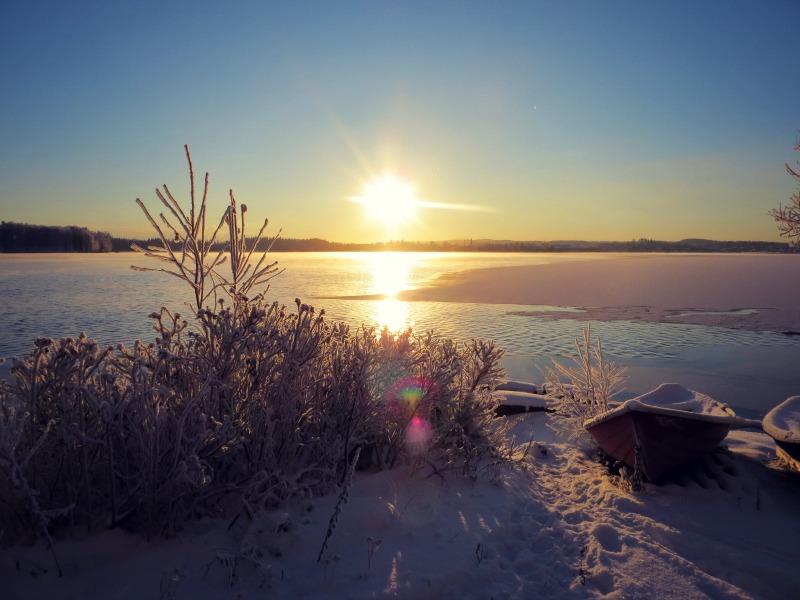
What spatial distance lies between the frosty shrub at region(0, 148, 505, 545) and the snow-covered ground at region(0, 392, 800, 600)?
206 mm

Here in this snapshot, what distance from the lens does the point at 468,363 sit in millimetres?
5473

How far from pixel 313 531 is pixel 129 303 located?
17223mm

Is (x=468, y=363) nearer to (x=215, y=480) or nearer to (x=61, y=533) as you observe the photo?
(x=215, y=480)

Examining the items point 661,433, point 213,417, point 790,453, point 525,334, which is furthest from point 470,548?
point 525,334

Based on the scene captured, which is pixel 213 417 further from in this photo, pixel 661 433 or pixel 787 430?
pixel 787 430

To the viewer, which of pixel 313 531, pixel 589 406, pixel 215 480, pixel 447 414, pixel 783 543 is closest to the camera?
pixel 313 531

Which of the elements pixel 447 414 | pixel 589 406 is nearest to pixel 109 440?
pixel 447 414

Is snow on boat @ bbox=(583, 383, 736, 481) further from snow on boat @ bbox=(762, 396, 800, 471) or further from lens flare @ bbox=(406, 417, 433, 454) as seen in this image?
lens flare @ bbox=(406, 417, 433, 454)

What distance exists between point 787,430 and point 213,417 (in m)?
5.35

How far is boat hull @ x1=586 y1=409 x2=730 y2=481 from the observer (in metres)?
4.89

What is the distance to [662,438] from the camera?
4.93m

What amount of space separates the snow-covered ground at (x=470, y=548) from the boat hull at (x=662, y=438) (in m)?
0.22

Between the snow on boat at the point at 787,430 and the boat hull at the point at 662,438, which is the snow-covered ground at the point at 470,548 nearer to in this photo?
the boat hull at the point at 662,438

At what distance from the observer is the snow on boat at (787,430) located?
4.83m
